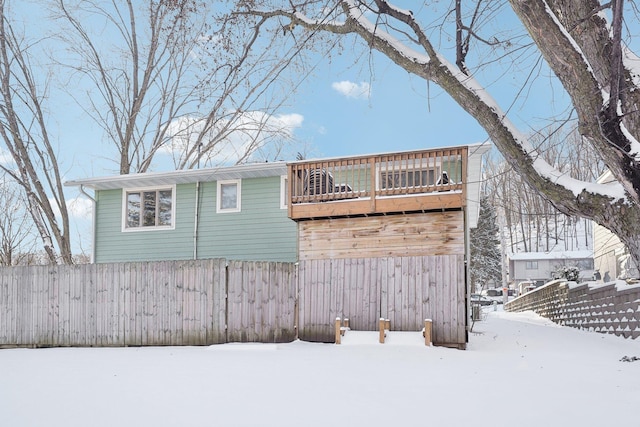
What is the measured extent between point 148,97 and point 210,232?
8.22 meters

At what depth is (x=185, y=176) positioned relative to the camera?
45.3 ft

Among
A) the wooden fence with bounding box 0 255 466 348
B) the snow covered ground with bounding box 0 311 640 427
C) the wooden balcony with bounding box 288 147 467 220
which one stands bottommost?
the snow covered ground with bounding box 0 311 640 427

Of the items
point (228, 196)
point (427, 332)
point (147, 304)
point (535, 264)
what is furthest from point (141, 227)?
point (535, 264)

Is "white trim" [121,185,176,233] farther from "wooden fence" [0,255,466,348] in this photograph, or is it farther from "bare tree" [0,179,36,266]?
"bare tree" [0,179,36,266]

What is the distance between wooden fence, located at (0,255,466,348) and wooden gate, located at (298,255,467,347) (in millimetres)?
Answer: 18

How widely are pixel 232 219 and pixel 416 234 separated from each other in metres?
5.98

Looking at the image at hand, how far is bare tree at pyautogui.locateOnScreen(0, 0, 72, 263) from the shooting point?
53.2 feet

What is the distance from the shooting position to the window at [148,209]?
571 inches

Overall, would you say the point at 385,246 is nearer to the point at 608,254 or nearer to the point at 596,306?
the point at 596,306

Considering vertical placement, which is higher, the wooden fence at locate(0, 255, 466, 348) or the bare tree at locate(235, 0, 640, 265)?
the bare tree at locate(235, 0, 640, 265)

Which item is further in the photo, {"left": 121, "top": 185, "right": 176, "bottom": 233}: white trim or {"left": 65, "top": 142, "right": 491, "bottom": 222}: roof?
{"left": 121, "top": 185, "right": 176, "bottom": 233}: white trim

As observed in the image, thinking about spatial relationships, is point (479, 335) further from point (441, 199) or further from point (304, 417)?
point (304, 417)

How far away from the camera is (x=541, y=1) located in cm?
367

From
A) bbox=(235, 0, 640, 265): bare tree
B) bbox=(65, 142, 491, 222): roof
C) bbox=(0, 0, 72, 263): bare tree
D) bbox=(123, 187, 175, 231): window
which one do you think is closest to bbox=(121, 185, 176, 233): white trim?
bbox=(123, 187, 175, 231): window
